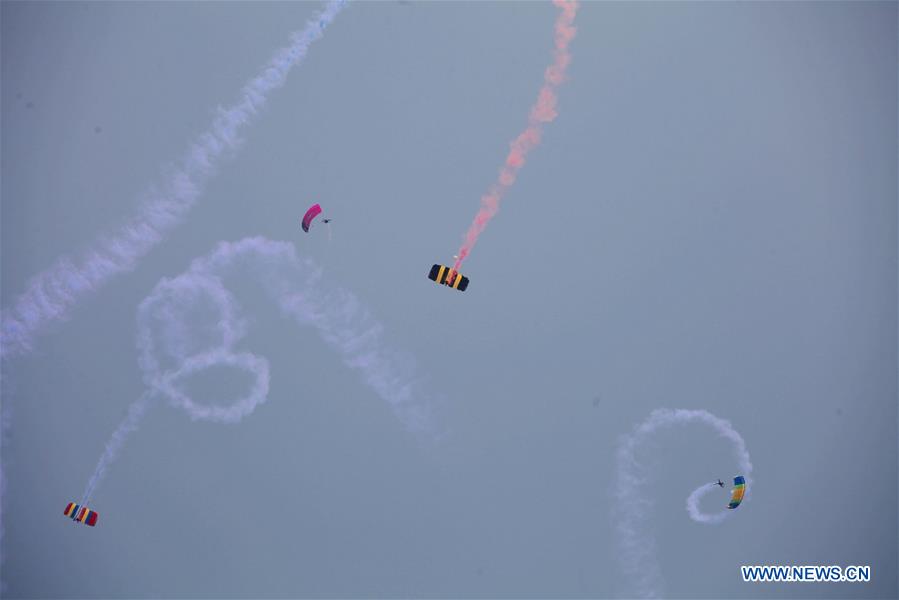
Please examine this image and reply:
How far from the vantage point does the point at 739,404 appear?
15.1m

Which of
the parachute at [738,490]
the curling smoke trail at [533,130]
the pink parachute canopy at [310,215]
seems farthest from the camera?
the parachute at [738,490]

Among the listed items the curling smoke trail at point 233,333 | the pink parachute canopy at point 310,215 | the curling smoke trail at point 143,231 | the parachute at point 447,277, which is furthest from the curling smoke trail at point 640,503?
the curling smoke trail at point 143,231

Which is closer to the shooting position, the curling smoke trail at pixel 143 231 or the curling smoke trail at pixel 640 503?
the curling smoke trail at pixel 143 231

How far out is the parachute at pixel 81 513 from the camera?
47.0ft

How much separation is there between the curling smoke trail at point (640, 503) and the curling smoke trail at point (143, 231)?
1136 cm

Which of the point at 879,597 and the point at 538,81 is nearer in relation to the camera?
the point at 538,81

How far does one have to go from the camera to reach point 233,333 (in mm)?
14594

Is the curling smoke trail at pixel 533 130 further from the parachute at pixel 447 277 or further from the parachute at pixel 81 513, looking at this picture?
the parachute at pixel 81 513

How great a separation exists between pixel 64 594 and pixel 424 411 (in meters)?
9.21

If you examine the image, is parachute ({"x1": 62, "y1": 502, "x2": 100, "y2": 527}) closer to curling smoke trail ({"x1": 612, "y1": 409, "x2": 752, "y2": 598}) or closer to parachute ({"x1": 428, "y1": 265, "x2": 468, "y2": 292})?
parachute ({"x1": 428, "y1": 265, "x2": 468, "y2": 292})

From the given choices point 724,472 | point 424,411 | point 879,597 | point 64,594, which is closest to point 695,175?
point 724,472

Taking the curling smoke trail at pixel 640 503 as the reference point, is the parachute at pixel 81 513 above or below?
below

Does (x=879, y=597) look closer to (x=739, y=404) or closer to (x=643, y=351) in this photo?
(x=739, y=404)

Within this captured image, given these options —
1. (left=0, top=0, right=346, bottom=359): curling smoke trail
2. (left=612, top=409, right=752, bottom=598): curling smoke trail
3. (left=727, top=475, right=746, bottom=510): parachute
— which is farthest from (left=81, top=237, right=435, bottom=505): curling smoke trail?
(left=727, top=475, right=746, bottom=510): parachute
